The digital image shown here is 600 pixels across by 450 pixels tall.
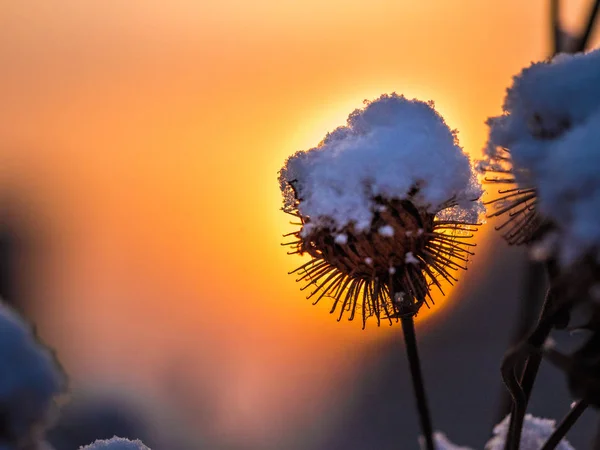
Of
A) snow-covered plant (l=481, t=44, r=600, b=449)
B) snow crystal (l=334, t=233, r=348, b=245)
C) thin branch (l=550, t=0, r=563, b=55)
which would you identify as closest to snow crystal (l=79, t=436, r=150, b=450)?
snow crystal (l=334, t=233, r=348, b=245)

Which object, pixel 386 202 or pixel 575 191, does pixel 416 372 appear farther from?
pixel 575 191

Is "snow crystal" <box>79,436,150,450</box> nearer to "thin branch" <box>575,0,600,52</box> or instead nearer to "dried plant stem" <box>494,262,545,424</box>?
"dried plant stem" <box>494,262,545,424</box>

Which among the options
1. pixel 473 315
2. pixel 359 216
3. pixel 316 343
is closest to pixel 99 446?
pixel 359 216

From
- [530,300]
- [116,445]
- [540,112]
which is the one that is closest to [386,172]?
[540,112]

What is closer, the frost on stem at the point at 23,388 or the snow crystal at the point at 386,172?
the frost on stem at the point at 23,388

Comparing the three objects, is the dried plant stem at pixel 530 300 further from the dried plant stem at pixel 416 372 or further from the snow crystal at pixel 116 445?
the snow crystal at pixel 116 445

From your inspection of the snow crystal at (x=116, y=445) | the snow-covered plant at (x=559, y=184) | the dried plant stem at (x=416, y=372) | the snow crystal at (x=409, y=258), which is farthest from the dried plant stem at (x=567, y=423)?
the snow crystal at (x=116, y=445)

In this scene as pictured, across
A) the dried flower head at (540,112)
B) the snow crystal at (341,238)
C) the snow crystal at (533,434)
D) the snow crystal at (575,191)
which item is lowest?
the snow crystal at (533,434)
